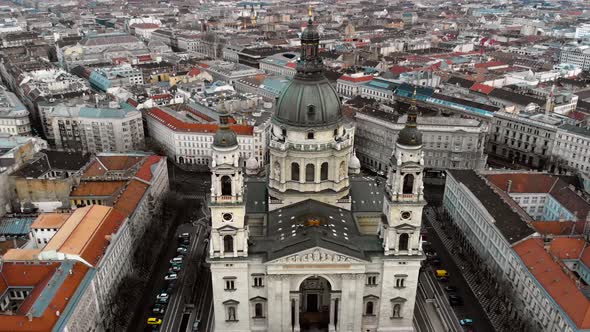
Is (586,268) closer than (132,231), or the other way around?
(586,268)

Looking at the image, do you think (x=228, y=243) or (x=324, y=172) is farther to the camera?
(x=324, y=172)

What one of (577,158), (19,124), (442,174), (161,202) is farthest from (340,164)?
(19,124)

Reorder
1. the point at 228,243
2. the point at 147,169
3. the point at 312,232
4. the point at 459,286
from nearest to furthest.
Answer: the point at 228,243, the point at 312,232, the point at 459,286, the point at 147,169

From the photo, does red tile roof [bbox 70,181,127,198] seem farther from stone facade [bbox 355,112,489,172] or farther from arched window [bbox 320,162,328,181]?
stone facade [bbox 355,112,489,172]

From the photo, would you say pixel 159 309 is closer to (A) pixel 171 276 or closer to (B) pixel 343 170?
(A) pixel 171 276

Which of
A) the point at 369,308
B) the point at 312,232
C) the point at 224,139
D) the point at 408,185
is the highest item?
the point at 224,139

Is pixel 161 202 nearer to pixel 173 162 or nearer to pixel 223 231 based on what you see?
pixel 173 162

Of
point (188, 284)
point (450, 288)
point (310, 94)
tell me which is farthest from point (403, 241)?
point (188, 284)

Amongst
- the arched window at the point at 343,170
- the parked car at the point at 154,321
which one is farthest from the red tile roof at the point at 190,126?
the parked car at the point at 154,321
